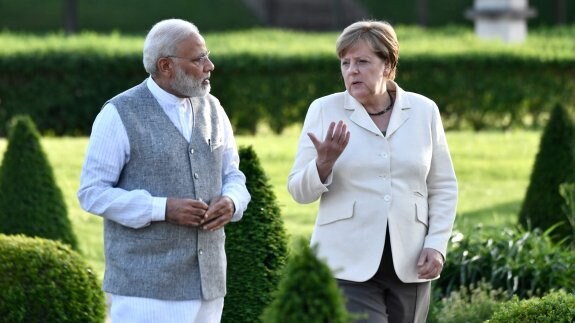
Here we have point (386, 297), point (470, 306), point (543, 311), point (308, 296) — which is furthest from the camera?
point (470, 306)

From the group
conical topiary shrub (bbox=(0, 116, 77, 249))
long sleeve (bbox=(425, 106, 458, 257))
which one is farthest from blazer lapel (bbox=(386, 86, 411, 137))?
conical topiary shrub (bbox=(0, 116, 77, 249))

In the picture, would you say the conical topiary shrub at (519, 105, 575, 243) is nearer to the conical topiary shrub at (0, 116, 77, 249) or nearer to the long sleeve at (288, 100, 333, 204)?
the conical topiary shrub at (0, 116, 77, 249)

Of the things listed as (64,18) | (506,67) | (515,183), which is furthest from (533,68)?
(64,18)

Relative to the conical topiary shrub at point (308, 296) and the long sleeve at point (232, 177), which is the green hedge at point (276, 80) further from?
the conical topiary shrub at point (308, 296)

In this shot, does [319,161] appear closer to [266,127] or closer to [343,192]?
[343,192]

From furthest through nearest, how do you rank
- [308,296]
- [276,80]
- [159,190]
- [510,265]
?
1. [276,80]
2. [510,265]
3. [159,190]
4. [308,296]

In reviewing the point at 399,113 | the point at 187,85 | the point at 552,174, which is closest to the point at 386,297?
the point at 399,113

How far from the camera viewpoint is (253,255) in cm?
632

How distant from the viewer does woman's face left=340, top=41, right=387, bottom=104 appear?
16.0 ft

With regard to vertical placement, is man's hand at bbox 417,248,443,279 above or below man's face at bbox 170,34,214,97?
below

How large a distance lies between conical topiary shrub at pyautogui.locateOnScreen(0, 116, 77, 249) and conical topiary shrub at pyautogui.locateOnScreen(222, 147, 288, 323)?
111 inches

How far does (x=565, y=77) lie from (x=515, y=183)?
6345 mm

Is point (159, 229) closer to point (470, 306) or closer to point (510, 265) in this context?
point (470, 306)

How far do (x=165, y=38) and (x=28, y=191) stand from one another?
4299 millimetres
